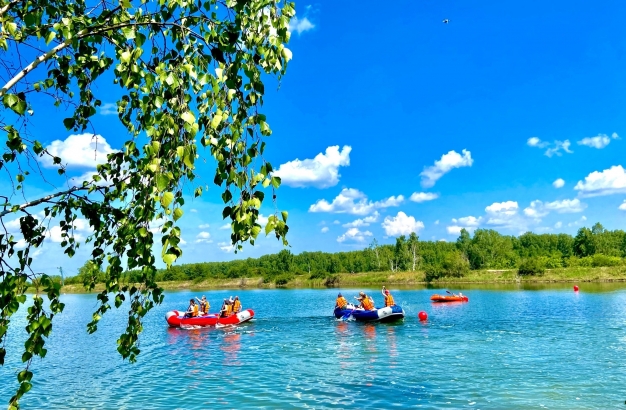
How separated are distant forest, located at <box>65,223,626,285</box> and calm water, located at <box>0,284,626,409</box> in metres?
77.7

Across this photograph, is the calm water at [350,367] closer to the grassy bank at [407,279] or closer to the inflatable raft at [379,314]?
the inflatable raft at [379,314]

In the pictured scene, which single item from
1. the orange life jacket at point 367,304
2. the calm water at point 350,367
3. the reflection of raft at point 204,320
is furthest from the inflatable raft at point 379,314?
the reflection of raft at point 204,320

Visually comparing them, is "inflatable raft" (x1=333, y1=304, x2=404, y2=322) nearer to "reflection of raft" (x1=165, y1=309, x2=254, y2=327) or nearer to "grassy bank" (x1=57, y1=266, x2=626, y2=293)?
"reflection of raft" (x1=165, y1=309, x2=254, y2=327)

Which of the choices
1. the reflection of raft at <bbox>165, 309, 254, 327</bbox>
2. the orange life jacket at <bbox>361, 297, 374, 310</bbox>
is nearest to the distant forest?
the orange life jacket at <bbox>361, 297, 374, 310</bbox>

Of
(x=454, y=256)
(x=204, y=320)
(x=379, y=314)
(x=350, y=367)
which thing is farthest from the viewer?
(x=454, y=256)

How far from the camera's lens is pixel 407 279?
111 meters

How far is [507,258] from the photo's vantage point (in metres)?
139

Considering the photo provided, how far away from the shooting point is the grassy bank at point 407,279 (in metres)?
90.5

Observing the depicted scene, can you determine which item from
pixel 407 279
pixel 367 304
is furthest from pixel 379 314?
pixel 407 279

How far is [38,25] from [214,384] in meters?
16.8

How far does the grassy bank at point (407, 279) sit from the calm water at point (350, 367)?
2452 inches

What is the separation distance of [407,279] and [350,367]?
93913 millimetres

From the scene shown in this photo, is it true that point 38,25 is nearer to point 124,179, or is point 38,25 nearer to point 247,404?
point 124,179

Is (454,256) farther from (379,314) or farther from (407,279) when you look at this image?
(379,314)
